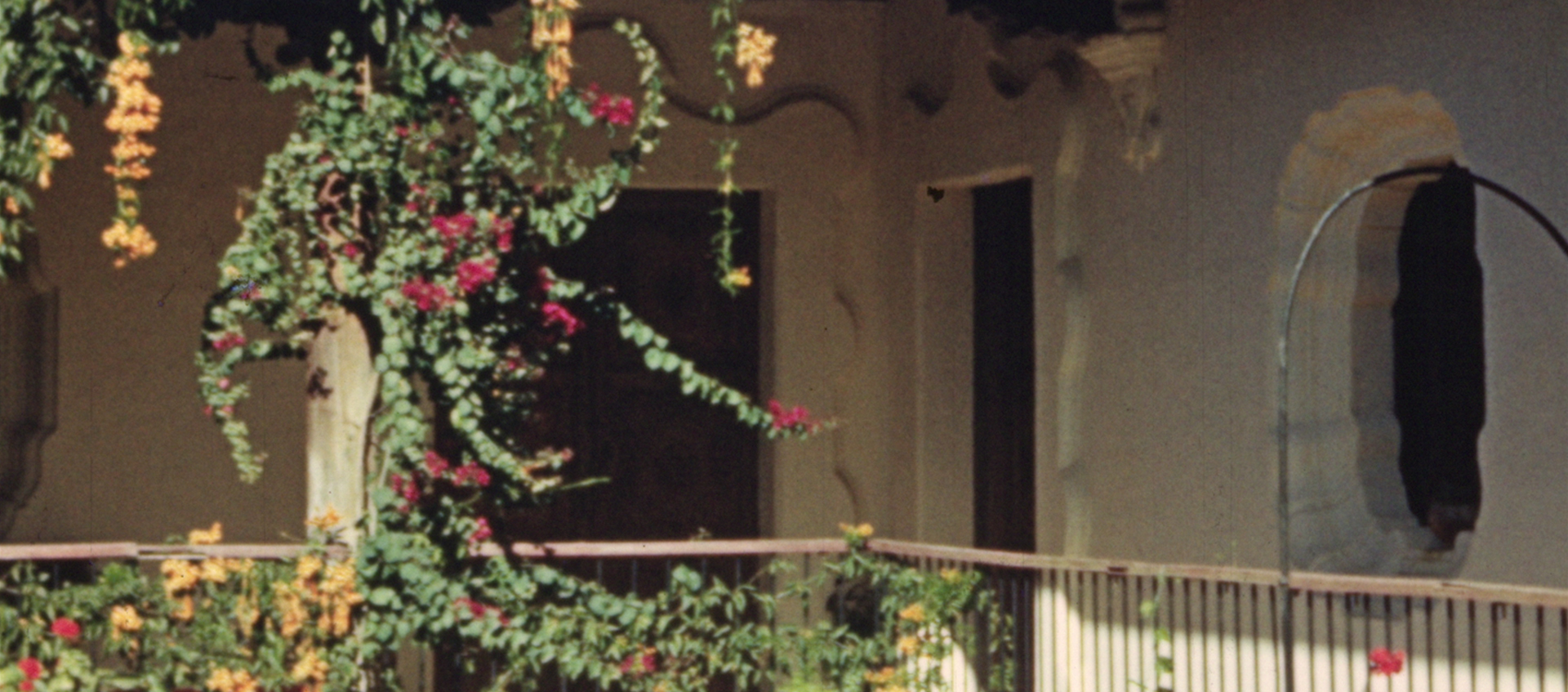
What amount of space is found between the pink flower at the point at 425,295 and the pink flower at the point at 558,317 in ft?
1.26

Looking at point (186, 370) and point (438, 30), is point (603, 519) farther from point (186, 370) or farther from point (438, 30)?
point (438, 30)

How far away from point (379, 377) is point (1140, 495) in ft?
10.0

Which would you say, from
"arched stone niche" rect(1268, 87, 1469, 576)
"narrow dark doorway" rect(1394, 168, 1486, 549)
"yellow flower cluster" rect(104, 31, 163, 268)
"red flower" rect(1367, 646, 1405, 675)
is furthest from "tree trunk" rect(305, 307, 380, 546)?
"narrow dark doorway" rect(1394, 168, 1486, 549)

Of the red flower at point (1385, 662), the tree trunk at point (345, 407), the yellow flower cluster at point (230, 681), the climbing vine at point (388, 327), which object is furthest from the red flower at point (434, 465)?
the red flower at point (1385, 662)

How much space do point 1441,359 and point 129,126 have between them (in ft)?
14.8

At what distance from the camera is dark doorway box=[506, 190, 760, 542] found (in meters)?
11.5

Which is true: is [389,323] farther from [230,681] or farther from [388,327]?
[230,681]

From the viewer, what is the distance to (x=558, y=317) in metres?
8.27

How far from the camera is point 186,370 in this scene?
35.0ft

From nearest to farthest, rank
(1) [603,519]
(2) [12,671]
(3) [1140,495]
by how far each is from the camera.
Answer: (2) [12,671] < (3) [1140,495] < (1) [603,519]

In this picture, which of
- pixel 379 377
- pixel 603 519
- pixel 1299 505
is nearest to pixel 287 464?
pixel 603 519

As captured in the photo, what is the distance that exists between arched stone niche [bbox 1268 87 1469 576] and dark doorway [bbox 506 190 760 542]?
12.4 feet

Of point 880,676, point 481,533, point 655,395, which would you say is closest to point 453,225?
point 481,533

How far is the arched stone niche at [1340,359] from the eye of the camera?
8.23m
